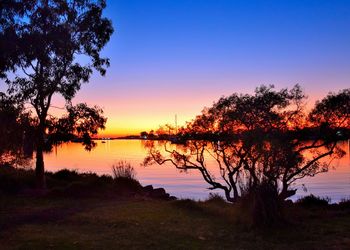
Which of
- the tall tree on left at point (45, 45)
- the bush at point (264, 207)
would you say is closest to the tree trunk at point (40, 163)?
the tall tree on left at point (45, 45)

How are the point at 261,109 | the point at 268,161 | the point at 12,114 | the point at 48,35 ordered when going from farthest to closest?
1. the point at 48,35
2. the point at 12,114
3. the point at 261,109
4. the point at 268,161

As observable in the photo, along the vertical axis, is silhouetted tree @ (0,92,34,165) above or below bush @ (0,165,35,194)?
above

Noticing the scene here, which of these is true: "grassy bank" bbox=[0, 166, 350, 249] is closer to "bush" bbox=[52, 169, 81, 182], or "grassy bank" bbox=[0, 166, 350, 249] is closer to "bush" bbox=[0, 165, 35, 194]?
"bush" bbox=[0, 165, 35, 194]

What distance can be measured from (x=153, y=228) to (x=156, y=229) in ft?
0.44

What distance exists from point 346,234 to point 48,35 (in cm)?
1419

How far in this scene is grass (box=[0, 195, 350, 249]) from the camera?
9.02 metres

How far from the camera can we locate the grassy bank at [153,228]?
903 centimetres

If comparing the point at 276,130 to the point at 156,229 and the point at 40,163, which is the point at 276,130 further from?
the point at 40,163

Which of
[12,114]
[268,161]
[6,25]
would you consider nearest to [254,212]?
[268,161]

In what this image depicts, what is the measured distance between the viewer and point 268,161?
13992 millimetres

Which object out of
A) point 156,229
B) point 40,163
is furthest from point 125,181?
point 156,229

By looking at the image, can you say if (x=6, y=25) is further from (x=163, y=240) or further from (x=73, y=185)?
(x=163, y=240)

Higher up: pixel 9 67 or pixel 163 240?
pixel 9 67

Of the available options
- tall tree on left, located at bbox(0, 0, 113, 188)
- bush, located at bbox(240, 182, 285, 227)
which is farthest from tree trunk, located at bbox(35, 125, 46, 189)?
bush, located at bbox(240, 182, 285, 227)
